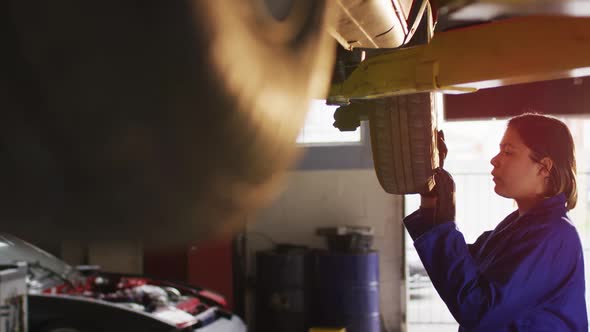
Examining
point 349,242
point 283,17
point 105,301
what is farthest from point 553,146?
point 349,242

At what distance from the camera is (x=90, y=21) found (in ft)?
1.46

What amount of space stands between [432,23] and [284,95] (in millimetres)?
1246

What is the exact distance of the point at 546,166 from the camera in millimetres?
1930

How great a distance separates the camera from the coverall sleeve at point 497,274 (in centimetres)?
172

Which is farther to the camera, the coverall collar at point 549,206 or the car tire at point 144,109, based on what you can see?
the coverall collar at point 549,206

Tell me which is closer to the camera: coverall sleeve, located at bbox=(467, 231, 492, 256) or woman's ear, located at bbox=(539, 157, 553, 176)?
woman's ear, located at bbox=(539, 157, 553, 176)

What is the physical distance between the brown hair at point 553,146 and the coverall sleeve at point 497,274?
8.0 inches

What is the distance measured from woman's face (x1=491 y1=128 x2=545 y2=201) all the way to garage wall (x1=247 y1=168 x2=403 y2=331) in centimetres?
378

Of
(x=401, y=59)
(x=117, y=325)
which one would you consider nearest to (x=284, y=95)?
(x=401, y=59)

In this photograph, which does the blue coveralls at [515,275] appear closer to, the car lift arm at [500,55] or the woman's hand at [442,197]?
the woman's hand at [442,197]

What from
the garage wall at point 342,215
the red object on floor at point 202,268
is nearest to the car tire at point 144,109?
the red object on floor at point 202,268

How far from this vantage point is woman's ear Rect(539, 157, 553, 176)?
1919mm

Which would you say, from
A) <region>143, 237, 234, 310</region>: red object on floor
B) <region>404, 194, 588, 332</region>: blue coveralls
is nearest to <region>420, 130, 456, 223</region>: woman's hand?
<region>404, 194, 588, 332</region>: blue coveralls

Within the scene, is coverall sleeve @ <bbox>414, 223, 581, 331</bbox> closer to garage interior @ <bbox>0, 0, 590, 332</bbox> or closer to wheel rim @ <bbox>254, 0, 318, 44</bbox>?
wheel rim @ <bbox>254, 0, 318, 44</bbox>
